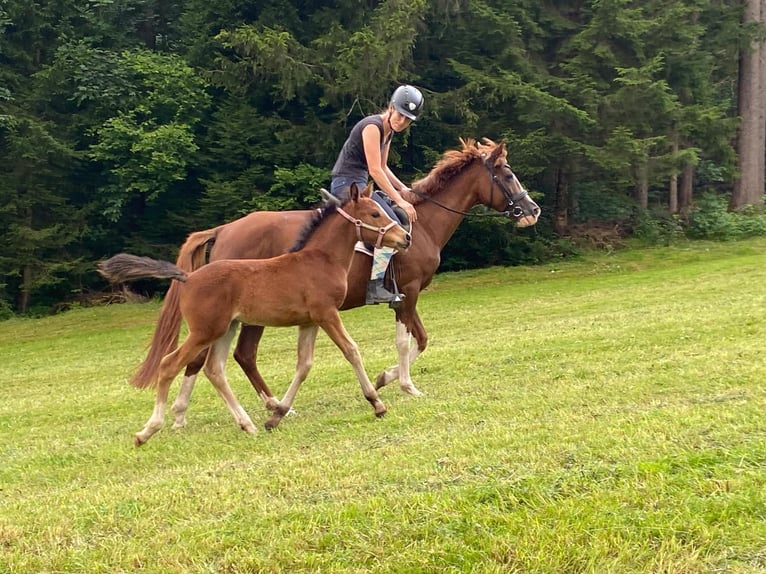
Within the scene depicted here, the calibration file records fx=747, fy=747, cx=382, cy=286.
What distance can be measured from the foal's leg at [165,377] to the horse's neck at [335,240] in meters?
1.40

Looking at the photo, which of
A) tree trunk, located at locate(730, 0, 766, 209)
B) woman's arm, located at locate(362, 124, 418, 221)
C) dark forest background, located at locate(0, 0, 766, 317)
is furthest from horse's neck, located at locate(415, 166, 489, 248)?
tree trunk, located at locate(730, 0, 766, 209)

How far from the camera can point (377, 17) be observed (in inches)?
989

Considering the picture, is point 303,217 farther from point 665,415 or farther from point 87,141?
point 87,141

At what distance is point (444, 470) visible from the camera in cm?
463

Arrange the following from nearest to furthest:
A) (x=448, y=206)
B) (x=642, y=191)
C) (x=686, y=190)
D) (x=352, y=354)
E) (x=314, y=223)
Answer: (x=352, y=354)
(x=314, y=223)
(x=448, y=206)
(x=642, y=191)
(x=686, y=190)

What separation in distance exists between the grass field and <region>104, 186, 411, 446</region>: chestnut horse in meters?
0.52

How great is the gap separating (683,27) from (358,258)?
2420 cm

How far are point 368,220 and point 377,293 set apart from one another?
4.39 ft

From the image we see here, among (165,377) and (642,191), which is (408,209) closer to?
(165,377)

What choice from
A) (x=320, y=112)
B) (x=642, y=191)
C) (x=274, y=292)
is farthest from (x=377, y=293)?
(x=642, y=191)

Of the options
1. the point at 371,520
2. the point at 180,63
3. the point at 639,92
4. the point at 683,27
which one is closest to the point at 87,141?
the point at 180,63

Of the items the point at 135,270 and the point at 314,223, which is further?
the point at 314,223

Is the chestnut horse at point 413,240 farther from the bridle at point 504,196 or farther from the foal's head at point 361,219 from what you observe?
the foal's head at point 361,219

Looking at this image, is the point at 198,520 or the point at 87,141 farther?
the point at 87,141
